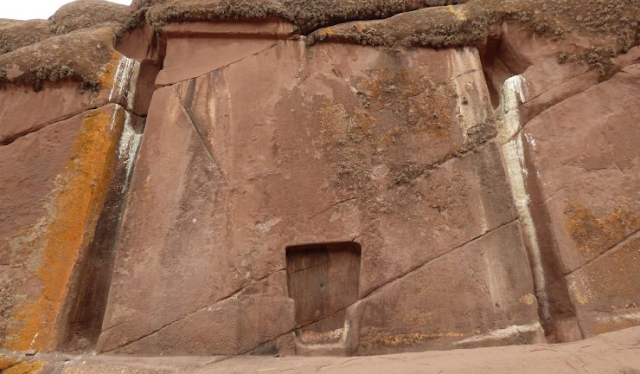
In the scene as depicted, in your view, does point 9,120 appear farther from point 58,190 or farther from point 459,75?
point 459,75

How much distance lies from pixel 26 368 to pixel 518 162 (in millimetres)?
4359

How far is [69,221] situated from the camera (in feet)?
12.7

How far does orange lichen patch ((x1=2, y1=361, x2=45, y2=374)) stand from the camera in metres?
3.19

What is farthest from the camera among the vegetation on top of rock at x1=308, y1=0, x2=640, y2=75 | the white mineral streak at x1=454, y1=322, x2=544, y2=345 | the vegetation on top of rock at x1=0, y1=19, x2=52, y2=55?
the vegetation on top of rock at x1=0, y1=19, x2=52, y2=55

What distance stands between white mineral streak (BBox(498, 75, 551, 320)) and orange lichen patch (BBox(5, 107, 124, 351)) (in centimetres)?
377

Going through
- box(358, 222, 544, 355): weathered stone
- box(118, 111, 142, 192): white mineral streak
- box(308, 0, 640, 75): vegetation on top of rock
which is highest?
box(308, 0, 640, 75): vegetation on top of rock

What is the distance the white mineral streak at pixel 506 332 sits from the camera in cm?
333

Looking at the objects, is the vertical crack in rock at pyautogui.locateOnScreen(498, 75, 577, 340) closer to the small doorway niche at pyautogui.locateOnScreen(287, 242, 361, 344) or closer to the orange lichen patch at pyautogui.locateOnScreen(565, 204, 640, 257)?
the orange lichen patch at pyautogui.locateOnScreen(565, 204, 640, 257)

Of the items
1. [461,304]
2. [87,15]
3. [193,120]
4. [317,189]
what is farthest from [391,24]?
[87,15]

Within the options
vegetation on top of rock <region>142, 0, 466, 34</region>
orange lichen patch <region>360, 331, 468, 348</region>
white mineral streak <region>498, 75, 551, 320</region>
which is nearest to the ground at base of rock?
orange lichen patch <region>360, 331, 468, 348</region>

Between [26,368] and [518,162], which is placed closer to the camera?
[26,368]

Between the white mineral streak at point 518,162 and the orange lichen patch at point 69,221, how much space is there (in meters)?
3.77

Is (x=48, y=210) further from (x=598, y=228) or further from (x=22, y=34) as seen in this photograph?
(x=598, y=228)

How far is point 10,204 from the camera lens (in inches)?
154
